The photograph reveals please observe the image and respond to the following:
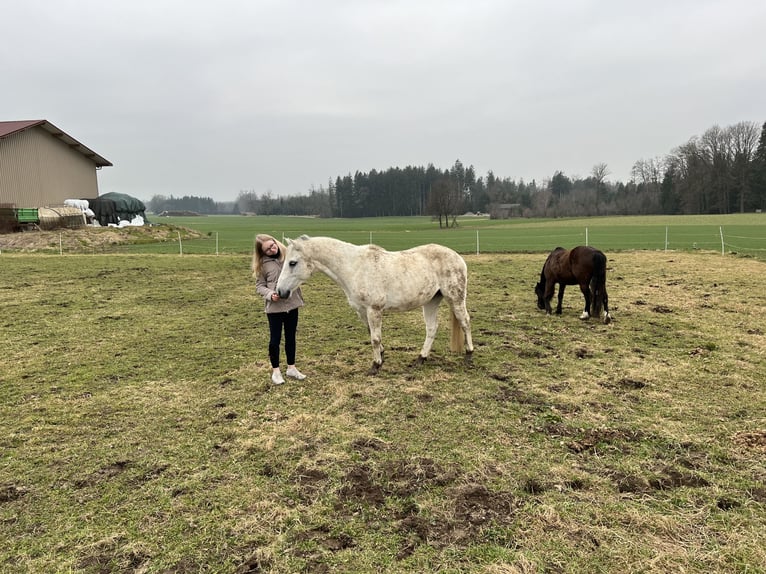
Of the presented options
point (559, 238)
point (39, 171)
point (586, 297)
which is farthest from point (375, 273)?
point (39, 171)

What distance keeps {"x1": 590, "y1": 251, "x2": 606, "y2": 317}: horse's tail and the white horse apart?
135 inches

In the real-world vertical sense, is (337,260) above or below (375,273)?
above

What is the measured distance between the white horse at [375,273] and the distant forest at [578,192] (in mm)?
53558

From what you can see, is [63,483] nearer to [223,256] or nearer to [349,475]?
[349,475]

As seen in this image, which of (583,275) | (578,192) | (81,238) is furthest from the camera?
(578,192)

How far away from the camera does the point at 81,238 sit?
23938 millimetres

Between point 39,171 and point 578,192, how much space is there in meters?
98.2

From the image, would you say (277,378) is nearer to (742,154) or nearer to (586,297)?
(586,297)

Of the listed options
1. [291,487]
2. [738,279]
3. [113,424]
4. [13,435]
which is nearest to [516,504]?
[291,487]

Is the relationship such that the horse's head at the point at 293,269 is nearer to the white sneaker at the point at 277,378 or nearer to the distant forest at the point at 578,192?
the white sneaker at the point at 277,378

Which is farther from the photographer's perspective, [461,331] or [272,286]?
[461,331]

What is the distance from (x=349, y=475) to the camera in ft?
10.6

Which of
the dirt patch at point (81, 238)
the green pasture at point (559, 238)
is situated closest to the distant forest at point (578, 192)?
the green pasture at point (559, 238)

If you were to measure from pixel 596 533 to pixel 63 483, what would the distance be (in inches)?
150
